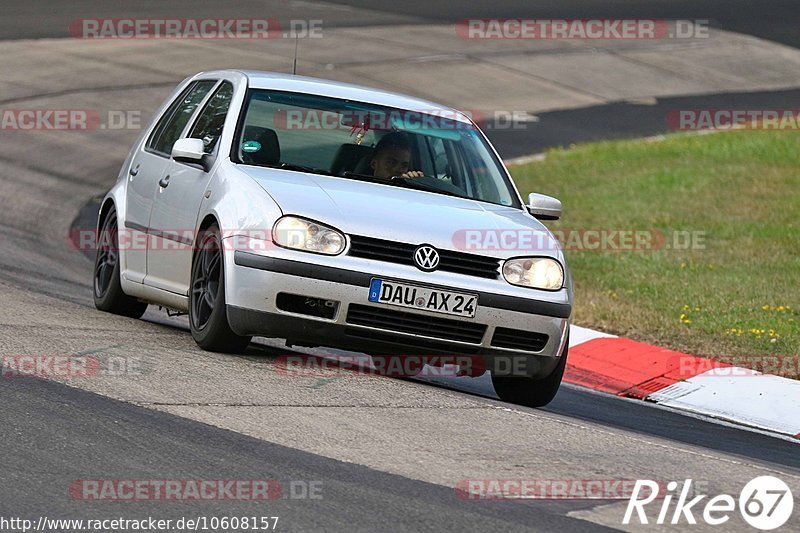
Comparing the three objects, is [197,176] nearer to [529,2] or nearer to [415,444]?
[415,444]

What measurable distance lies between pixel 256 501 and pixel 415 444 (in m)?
1.25

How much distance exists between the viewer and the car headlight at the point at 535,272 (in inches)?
321

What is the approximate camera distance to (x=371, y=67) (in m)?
26.5

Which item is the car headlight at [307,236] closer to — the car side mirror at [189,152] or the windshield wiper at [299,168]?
the windshield wiper at [299,168]

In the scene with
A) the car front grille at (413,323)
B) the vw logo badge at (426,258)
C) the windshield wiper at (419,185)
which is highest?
the windshield wiper at (419,185)

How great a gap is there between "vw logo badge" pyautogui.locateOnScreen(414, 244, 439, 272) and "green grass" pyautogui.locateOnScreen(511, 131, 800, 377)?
4.23 m

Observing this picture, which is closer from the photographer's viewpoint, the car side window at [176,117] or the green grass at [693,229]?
the car side window at [176,117]

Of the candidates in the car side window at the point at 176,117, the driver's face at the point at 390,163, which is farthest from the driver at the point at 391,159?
the car side window at the point at 176,117

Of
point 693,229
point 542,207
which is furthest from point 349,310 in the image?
point 693,229

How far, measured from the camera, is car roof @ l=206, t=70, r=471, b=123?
9.27 meters

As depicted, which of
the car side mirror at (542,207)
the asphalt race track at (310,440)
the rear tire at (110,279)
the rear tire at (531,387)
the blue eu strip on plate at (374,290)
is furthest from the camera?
the rear tire at (110,279)

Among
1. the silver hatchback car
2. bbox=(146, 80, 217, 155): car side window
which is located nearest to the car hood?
the silver hatchback car

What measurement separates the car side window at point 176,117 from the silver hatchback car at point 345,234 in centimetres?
3

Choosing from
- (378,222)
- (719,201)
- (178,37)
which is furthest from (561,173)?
(378,222)
